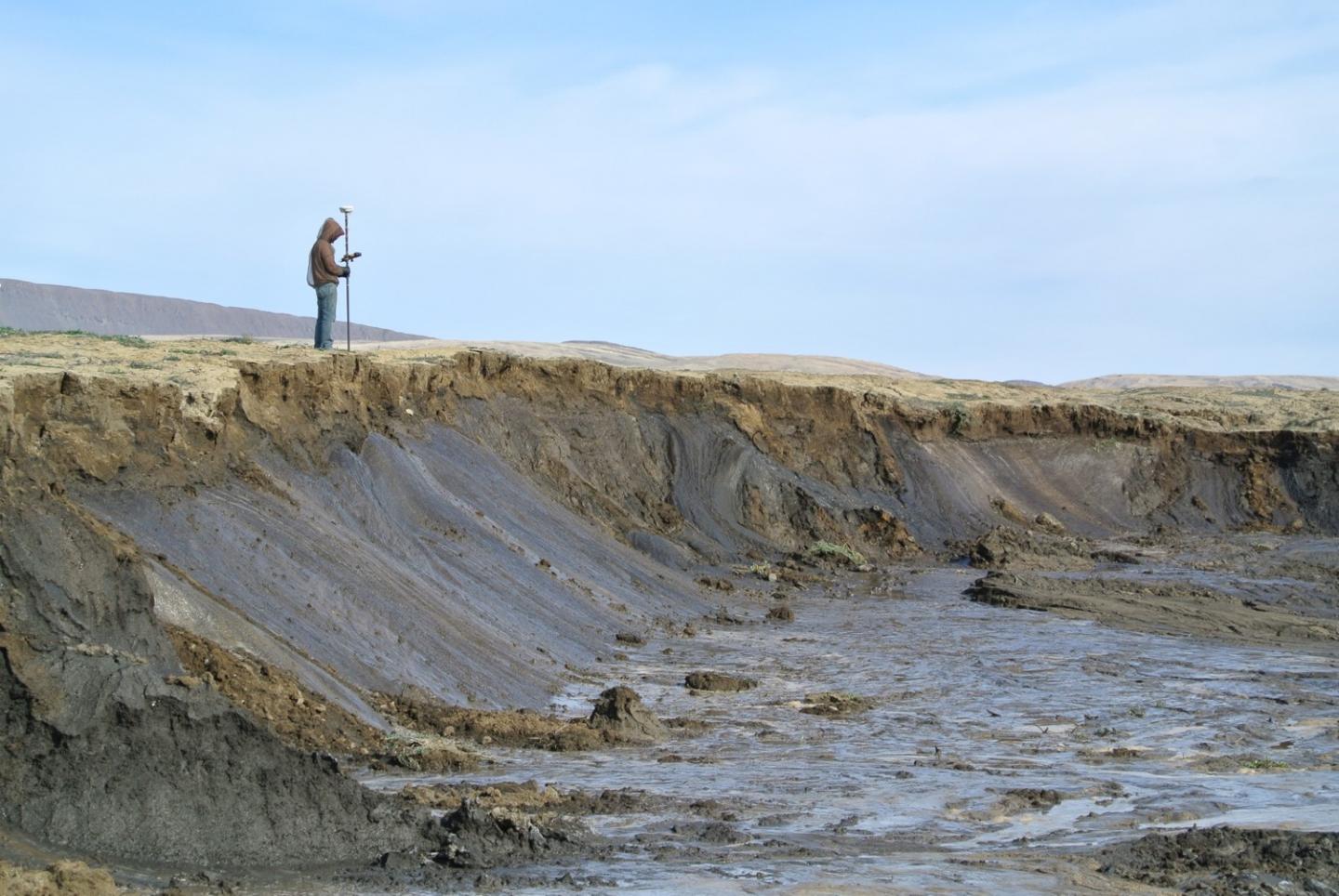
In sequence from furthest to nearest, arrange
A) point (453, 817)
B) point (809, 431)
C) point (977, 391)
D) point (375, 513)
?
point (977, 391) → point (809, 431) → point (375, 513) → point (453, 817)

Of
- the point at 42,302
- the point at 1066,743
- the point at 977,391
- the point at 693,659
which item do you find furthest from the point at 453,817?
the point at 42,302

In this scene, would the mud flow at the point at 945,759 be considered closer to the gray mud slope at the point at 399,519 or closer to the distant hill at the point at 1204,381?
the gray mud slope at the point at 399,519

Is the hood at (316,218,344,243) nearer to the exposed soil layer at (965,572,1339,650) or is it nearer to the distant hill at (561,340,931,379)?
the exposed soil layer at (965,572,1339,650)

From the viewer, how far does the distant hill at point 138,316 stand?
170 ft

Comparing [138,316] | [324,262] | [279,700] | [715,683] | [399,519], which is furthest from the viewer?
[138,316]

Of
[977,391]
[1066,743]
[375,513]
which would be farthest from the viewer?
[977,391]

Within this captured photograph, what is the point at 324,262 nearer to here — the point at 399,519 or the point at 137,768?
the point at 399,519

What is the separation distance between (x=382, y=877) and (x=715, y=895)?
1.55 metres

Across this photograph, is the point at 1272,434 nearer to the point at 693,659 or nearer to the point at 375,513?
the point at 693,659

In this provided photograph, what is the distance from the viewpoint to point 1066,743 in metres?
12.3

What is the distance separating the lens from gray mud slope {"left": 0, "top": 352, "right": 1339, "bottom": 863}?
25.0ft

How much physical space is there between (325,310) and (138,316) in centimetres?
3906

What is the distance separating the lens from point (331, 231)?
2095cm

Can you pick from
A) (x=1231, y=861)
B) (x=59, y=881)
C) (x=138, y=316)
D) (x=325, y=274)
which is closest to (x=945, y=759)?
(x=1231, y=861)
